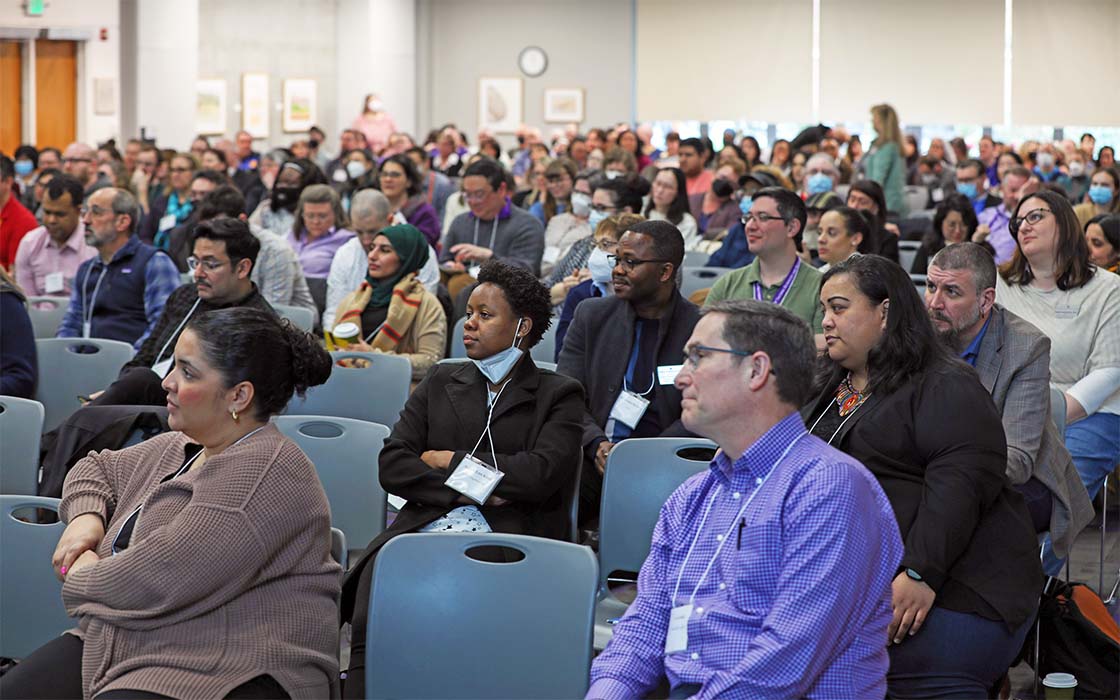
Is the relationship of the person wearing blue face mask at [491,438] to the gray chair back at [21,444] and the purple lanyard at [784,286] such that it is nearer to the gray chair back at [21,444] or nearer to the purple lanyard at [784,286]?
the gray chair back at [21,444]

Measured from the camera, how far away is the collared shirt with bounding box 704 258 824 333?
484 cm

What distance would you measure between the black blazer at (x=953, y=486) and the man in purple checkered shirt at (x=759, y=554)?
0.60 m

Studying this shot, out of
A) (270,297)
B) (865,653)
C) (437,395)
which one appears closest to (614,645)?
(865,653)

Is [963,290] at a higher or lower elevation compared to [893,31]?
lower

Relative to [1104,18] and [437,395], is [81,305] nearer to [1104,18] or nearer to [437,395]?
[437,395]

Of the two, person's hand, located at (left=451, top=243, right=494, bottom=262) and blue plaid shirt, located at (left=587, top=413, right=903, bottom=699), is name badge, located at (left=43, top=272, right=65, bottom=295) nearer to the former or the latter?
person's hand, located at (left=451, top=243, right=494, bottom=262)

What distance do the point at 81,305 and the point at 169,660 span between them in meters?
3.77

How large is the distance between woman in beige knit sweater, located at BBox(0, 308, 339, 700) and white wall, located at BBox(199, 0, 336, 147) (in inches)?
711

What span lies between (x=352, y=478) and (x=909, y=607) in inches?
66.4

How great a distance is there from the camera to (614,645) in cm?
247

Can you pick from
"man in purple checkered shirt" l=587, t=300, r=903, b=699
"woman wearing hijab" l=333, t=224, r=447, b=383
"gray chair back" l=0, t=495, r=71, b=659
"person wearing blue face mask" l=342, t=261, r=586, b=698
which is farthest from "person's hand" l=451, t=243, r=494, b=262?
"man in purple checkered shirt" l=587, t=300, r=903, b=699

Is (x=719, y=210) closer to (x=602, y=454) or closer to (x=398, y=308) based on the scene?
(x=398, y=308)

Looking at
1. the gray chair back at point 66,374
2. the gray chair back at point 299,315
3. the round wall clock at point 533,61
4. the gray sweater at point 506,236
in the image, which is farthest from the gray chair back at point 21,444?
the round wall clock at point 533,61

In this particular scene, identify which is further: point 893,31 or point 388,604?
point 893,31
